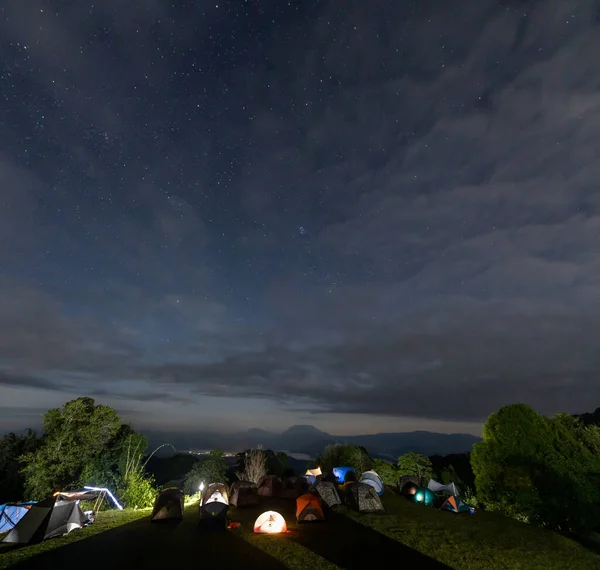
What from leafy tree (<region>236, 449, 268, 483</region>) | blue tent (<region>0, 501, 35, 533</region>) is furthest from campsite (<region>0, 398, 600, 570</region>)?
leafy tree (<region>236, 449, 268, 483</region>)

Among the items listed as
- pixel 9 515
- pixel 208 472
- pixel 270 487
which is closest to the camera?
pixel 9 515

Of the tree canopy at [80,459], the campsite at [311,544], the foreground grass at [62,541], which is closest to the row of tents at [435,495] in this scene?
the campsite at [311,544]

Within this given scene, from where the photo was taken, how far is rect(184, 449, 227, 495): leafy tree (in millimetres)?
48562

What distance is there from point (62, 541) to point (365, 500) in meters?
20.3

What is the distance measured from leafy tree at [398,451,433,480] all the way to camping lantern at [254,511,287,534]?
30.3m

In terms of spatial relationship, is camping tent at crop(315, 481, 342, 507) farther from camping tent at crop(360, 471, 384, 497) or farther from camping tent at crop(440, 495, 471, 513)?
camping tent at crop(440, 495, 471, 513)

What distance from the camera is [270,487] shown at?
34.8m

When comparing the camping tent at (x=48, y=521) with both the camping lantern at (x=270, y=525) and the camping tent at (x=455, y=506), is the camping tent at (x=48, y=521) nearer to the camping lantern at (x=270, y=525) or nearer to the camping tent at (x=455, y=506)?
the camping lantern at (x=270, y=525)

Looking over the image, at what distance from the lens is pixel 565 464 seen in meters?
25.8

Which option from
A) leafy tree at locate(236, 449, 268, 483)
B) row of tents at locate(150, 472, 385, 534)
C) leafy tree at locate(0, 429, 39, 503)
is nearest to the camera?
row of tents at locate(150, 472, 385, 534)

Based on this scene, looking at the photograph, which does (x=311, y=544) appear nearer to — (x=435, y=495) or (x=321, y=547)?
(x=321, y=547)

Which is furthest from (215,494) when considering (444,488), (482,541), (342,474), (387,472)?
(387,472)

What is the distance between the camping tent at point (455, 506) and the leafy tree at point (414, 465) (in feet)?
51.8

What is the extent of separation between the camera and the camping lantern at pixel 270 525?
19.7 m
